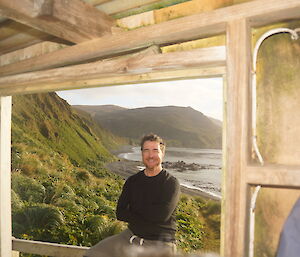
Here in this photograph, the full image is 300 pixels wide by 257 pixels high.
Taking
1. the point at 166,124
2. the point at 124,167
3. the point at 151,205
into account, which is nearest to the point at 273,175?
the point at 151,205

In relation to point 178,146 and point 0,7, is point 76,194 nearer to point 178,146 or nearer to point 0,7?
point 178,146

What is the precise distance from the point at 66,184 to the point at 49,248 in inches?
289

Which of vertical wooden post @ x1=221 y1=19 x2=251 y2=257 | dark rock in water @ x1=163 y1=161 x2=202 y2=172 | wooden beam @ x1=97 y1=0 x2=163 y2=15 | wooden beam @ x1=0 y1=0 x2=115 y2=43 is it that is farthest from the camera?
dark rock in water @ x1=163 y1=161 x2=202 y2=172

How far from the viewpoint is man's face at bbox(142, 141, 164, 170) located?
3773 mm

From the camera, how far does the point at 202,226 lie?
897 centimetres

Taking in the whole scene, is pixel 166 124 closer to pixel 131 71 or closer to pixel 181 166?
pixel 181 166

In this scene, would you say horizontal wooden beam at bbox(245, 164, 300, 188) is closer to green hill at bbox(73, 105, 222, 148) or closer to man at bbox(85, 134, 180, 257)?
man at bbox(85, 134, 180, 257)

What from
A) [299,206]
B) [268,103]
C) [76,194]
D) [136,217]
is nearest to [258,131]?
[268,103]

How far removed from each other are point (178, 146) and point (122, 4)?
856cm

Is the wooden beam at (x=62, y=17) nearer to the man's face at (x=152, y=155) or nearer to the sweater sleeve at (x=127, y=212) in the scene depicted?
the man's face at (x=152, y=155)

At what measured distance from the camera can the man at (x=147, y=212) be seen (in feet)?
10.6

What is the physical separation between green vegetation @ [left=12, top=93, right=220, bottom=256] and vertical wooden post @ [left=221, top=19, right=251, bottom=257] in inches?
303

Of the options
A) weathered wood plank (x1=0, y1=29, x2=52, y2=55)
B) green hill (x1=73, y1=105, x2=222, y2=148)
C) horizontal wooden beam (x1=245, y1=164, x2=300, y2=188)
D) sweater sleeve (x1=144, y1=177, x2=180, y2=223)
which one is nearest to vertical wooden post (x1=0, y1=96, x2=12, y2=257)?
weathered wood plank (x1=0, y1=29, x2=52, y2=55)

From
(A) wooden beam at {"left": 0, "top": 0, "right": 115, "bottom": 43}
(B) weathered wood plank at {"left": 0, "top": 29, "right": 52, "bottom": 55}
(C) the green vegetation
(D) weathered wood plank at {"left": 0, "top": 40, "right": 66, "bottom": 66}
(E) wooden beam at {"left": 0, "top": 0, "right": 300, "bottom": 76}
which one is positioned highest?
(B) weathered wood plank at {"left": 0, "top": 29, "right": 52, "bottom": 55}
